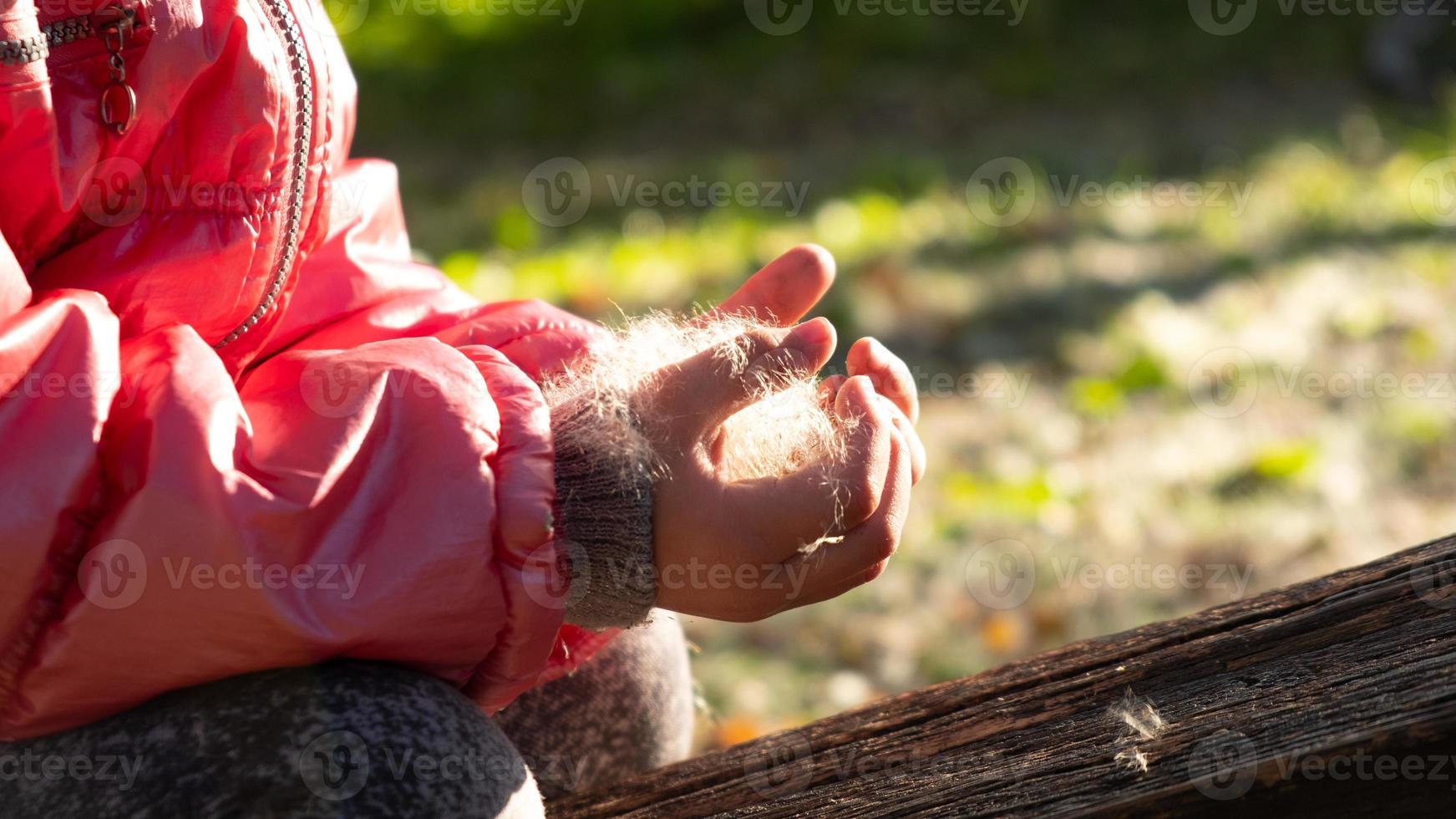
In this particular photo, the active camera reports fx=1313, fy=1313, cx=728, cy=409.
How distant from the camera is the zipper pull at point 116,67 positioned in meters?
1.19

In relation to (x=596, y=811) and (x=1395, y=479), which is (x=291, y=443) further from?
(x=1395, y=479)

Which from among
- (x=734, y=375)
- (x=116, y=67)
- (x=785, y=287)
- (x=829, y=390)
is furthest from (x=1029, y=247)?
(x=116, y=67)

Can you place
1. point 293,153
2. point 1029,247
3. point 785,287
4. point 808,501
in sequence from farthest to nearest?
point 1029,247
point 785,287
point 293,153
point 808,501

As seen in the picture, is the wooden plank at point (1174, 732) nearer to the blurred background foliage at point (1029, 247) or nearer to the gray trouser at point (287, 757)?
the gray trouser at point (287, 757)

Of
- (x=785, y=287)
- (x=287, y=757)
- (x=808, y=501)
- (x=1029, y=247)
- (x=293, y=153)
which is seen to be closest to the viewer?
(x=287, y=757)

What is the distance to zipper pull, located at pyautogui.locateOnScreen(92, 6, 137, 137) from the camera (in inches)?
46.7

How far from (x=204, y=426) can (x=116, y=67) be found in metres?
0.35

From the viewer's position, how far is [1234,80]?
5.85 m

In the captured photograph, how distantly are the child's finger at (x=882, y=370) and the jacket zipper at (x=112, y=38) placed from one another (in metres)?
0.75

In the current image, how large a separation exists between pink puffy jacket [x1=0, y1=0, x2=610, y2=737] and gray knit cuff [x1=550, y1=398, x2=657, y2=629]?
3cm

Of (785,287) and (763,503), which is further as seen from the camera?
(785,287)

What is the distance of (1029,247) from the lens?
4156 millimetres

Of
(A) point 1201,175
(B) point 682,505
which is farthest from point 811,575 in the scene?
(A) point 1201,175

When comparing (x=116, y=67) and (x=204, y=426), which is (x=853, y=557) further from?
(x=116, y=67)
